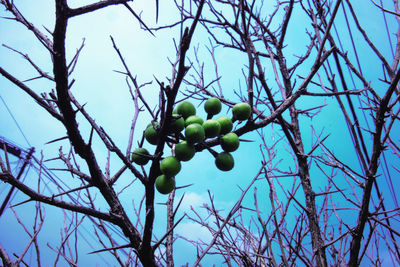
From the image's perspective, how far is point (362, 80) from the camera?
251 cm

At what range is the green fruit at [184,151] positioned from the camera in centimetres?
144

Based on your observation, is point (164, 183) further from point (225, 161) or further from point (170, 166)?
point (225, 161)

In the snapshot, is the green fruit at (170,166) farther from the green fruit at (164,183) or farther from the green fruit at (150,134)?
the green fruit at (150,134)

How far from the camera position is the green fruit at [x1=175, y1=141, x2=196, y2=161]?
1437mm

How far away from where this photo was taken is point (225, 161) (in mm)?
1630

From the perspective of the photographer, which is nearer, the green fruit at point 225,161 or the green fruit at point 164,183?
the green fruit at point 164,183

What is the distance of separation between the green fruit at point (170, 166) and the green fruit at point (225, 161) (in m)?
0.29

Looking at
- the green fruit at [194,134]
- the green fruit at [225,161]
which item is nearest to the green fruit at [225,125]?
the green fruit at [225,161]

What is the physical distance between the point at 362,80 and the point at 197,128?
1.96 metres

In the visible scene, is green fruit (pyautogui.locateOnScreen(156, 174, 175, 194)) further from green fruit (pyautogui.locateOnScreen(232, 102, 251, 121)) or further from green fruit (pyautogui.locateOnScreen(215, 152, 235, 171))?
green fruit (pyautogui.locateOnScreen(232, 102, 251, 121))

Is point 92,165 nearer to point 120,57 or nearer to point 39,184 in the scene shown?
point 120,57

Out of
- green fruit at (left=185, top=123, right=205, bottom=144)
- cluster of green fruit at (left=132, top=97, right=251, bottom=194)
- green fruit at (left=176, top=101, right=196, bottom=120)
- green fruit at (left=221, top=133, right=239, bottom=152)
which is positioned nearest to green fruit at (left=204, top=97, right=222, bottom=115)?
cluster of green fruit at (left=132, top=97, right=251, bottom=194)

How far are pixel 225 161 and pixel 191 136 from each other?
34 cm

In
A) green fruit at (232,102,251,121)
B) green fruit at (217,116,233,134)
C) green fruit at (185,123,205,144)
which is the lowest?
green fruit at (185,123,205,144)
